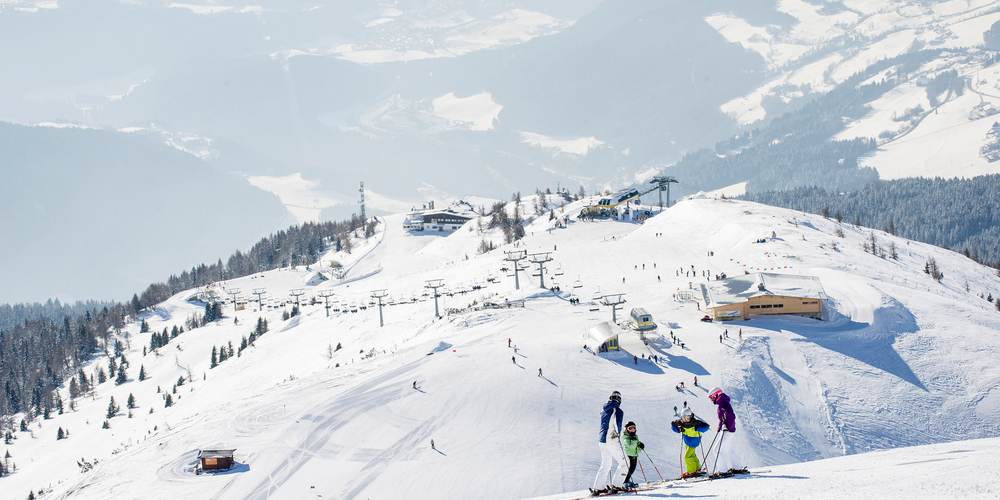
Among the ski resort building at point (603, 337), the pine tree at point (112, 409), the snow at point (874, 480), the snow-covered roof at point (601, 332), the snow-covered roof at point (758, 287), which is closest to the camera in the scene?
the snow at point (874, 480)

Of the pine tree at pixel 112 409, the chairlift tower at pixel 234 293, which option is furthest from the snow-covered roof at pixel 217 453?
the chairlift tower at pixel 234 293

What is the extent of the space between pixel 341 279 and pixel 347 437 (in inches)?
3924

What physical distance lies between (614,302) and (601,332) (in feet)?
27.1

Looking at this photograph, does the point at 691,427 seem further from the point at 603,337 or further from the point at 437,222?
the point at 437,222

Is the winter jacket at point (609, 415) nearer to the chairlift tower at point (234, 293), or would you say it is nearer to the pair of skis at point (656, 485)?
the pair of skis at point (656, 485)

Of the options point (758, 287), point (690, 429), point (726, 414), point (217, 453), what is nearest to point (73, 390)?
point (217, 453)

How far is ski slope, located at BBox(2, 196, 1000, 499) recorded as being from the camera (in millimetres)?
55094

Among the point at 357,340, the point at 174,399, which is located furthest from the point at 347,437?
the point at 174,399

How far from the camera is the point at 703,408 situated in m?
60.5

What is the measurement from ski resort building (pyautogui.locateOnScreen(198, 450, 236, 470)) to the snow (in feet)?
104

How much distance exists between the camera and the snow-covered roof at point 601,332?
7031 cm

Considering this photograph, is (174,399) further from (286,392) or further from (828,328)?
(828,328)

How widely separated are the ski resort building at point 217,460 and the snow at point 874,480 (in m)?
31.7

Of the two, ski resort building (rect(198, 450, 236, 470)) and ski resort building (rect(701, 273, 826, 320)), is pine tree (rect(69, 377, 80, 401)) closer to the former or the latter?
ski resort building (rect(198, 450, 236, 470))
